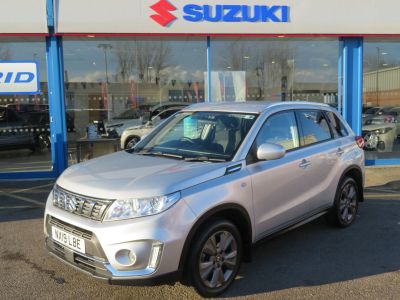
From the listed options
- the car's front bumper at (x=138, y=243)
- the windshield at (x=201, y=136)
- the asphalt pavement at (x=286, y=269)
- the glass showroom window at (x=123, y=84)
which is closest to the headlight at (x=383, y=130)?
the glass showroom window at (x=123, y=84)

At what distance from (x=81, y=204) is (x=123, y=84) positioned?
658 cm

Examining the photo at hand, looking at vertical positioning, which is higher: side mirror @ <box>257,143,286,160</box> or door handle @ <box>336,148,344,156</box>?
side mirror @ <box>257,143,286,160</box>

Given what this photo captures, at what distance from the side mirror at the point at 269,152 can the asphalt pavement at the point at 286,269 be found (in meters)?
0.95

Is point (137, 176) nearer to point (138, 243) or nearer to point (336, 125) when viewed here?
point (138, 243)

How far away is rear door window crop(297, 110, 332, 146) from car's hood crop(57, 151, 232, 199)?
153 cm

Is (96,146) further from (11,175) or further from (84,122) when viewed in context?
(11,175)

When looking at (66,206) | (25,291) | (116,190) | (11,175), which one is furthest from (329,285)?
(11,175)

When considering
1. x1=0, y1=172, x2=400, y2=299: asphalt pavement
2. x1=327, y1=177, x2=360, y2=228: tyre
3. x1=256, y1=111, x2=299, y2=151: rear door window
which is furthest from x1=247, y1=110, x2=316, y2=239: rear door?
x1=327, y1=177, x2=360, y2=228: tyre

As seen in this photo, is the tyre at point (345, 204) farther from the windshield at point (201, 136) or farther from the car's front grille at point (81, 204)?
the car's front grille at point (81, 204)

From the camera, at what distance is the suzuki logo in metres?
9.22

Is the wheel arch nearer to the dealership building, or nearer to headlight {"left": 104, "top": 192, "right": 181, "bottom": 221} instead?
headlight {"left": 104, "top": 192, "right": 181, "bottom": 221}

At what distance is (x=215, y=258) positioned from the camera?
12.7ft

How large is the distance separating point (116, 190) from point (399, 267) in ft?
10.1

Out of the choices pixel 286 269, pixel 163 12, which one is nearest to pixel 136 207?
pixel 286 269
